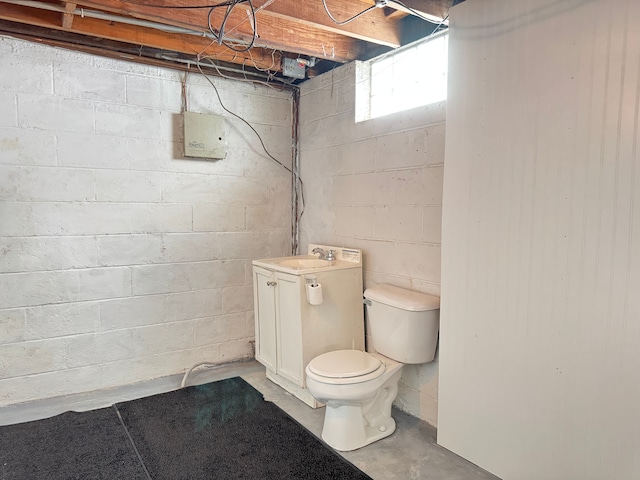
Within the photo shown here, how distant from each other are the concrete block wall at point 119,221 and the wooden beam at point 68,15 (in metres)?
0.27

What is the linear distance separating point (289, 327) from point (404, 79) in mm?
1598

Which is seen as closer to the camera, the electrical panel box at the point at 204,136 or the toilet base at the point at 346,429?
the toilet base at the point at 346,429

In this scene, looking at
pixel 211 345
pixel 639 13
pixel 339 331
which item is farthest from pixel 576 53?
pixel 211 345

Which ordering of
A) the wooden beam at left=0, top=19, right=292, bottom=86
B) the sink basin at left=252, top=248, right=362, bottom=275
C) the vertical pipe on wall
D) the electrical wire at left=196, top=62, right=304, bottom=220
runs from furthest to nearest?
the vertical pipe on wall
the electrical wire at left=196, top=62, right=304, bottom=220
the sink basin at left=252, top=248, right=362, bottom=275
the wooden beam at left=0, top=19, right=292, bottom=86

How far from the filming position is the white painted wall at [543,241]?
1320 millimetres

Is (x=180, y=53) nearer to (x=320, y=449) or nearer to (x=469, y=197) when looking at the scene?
(x=469, y=197)

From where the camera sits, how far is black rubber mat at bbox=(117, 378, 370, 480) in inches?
77.9

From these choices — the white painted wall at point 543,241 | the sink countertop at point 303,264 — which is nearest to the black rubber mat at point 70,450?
the sink countertop at point 303,264

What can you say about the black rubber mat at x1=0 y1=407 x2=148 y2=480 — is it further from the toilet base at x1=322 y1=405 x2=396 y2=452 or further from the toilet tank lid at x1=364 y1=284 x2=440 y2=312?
the toilet tank lid at x1=364 y1=284 x2=440 y2=312

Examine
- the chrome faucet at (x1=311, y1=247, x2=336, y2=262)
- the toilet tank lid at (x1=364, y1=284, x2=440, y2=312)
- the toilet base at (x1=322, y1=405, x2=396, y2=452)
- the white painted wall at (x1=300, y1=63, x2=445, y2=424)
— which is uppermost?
the white painted wall at (x1=300, y1=63, x2=445, y2=424)

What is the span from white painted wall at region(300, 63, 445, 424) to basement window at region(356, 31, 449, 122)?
0.30 ft

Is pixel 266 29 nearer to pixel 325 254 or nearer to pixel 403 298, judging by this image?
pixel 325 254

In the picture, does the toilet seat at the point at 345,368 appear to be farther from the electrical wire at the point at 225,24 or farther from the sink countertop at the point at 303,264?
the electrical wire at the point at 225,24

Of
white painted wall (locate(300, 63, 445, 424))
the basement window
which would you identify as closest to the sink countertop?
white painted wall (locate(300, 63, 445, 424))
